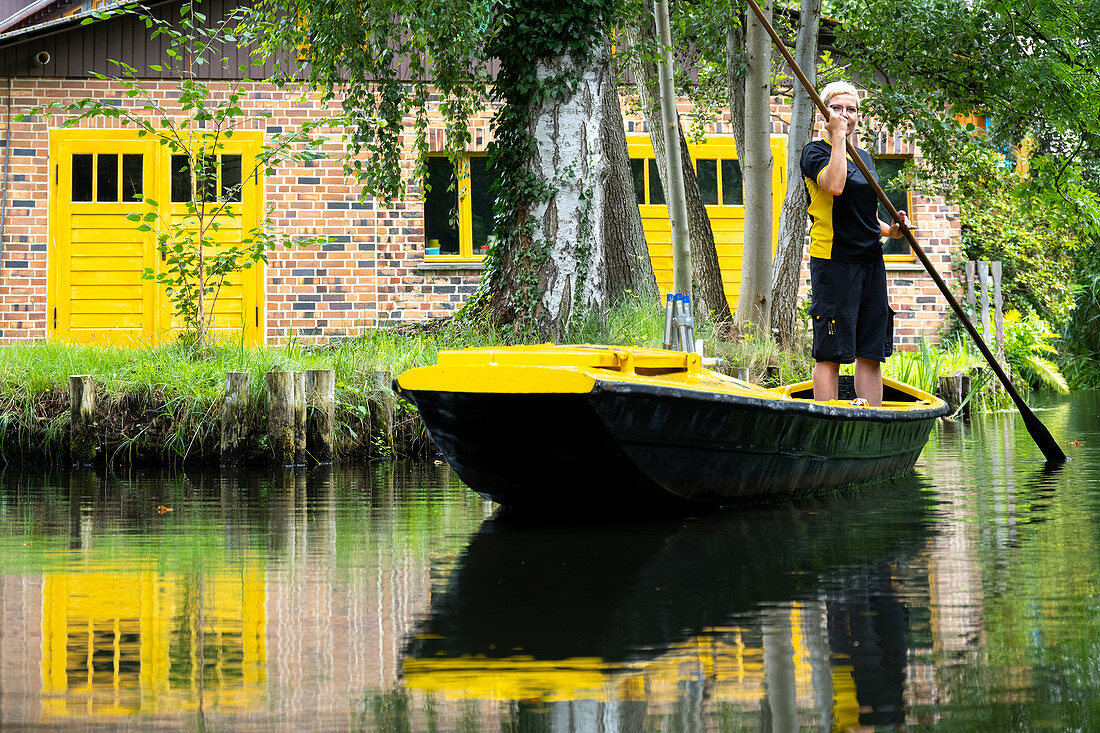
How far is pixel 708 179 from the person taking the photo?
14.7m

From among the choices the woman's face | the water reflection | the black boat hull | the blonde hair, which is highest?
the blonde hair

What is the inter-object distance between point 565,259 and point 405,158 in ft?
17.9

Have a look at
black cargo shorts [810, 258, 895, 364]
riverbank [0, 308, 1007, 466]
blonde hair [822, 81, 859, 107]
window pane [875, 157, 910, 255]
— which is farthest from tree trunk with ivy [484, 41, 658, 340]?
window pane [875, 157, 910, 255]

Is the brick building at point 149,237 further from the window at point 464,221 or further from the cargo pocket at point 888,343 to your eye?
the cargo pocket at point 888,343

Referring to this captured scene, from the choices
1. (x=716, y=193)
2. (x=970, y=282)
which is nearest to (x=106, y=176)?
(x=716, y=193)

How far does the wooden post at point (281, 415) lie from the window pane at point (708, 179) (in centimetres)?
862

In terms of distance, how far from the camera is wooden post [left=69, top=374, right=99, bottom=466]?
23.2ft

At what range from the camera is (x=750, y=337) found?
10266 millimetres

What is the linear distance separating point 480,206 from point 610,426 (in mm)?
10182

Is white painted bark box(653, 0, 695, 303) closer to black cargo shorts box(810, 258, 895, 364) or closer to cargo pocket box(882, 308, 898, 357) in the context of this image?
cargo pocket box(882, 308, 898, 357)

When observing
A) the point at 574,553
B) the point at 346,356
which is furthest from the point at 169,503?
the point at 346,356

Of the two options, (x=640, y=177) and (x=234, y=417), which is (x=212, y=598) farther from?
(x=640, y=177)

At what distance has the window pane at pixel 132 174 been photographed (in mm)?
13664

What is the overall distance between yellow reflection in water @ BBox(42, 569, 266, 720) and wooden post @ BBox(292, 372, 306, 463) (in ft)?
11.9
